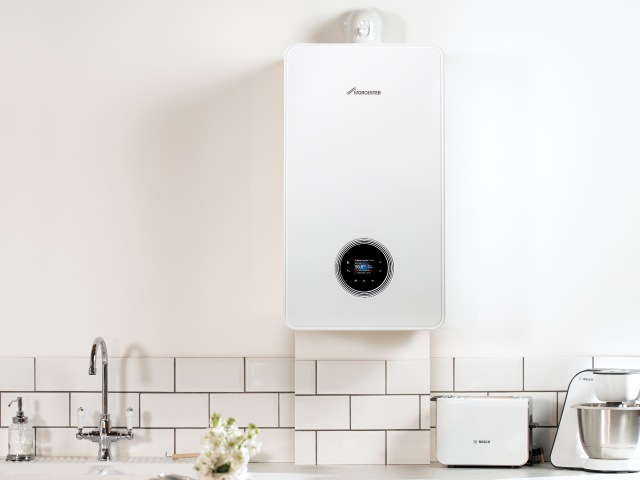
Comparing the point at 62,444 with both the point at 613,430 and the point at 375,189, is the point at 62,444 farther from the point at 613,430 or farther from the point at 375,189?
the point at 613,430

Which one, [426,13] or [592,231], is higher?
[426,13]

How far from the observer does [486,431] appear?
2.12 meters

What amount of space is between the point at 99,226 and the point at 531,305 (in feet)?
3.94

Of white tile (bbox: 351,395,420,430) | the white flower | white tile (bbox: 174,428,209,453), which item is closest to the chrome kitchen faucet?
white tile (bbox: 174,428,209,453)

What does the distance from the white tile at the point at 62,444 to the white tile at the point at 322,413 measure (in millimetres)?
573

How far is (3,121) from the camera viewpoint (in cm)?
227

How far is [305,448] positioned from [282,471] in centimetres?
9

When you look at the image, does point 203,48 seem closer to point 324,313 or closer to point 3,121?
point 3,121

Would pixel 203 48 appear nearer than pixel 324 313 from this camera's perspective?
No

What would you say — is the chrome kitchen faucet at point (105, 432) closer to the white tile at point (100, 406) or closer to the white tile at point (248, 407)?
the white tile at point (100, 406)

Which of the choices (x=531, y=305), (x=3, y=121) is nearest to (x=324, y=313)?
(x=531, y=305)

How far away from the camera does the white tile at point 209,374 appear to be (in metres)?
2.24

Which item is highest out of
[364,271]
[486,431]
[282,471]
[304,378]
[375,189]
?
[375,189]

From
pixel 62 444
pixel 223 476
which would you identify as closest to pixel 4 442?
pixel 62 444
